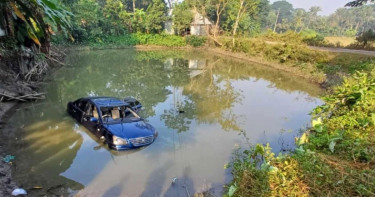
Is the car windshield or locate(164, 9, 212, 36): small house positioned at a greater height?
locate(164, 9, 212, 36): small house

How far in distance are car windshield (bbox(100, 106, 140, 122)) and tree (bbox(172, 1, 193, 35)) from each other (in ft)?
119

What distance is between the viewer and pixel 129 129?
8320 mm

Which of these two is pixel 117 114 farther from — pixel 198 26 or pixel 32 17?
pixel 198 26

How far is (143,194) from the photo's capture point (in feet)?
20.6

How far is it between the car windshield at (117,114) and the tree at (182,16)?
119ft

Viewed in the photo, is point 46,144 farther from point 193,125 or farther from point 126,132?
point 193,125

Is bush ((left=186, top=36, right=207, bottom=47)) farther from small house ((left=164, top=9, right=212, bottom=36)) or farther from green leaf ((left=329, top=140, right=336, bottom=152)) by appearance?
green leaf ((left=329, top=140, right=336, bottom=152))

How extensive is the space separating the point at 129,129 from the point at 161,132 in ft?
5.92

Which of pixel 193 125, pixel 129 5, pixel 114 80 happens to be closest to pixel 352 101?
pixel 193 125

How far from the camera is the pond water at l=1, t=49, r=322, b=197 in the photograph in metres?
6.77

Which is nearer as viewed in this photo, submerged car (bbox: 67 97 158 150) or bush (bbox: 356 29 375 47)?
submerged car (bbox: 67 97 158 150)

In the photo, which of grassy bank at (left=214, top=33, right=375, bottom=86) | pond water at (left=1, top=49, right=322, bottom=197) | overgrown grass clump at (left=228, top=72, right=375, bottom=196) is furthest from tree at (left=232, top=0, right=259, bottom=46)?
overgrown grass clump at (left=228, top=72, right=375, bottom=196)

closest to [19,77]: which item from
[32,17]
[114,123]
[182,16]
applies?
[114,123]

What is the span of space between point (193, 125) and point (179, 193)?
15.3 feet
